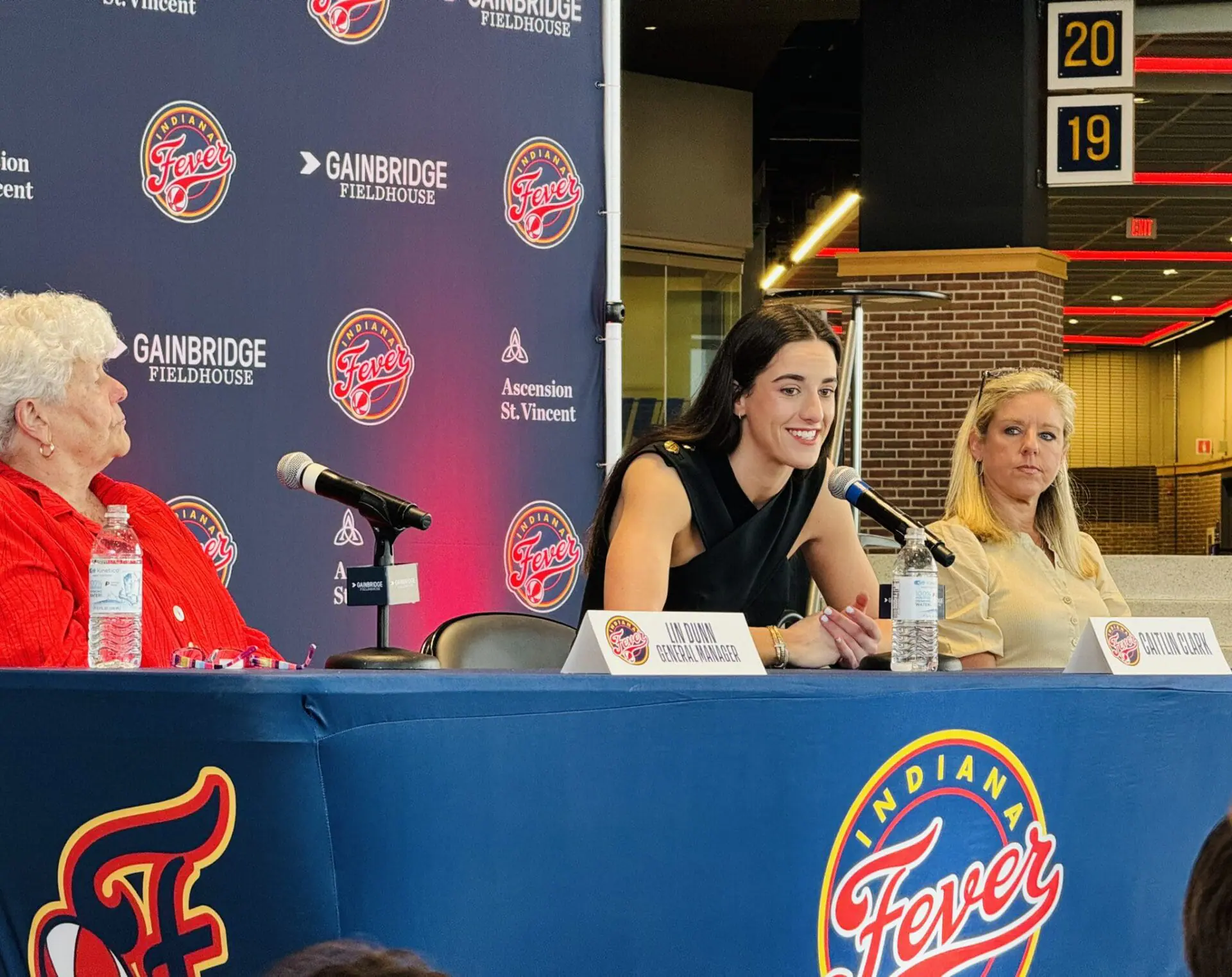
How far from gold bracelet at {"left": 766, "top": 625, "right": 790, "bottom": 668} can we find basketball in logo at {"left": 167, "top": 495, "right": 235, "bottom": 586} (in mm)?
1740

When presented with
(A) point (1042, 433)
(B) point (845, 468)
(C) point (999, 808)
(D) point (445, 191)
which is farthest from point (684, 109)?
(C) point (999, 808)

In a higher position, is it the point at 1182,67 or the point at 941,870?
the point at 1182,67

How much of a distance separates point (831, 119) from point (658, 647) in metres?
10.2

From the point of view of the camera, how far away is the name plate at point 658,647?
149 centimetres

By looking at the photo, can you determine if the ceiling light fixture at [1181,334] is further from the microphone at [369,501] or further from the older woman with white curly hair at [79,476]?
the microphone at [369,501]

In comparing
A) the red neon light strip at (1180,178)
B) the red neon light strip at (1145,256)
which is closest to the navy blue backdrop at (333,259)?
the red neon light strip at (1180,178)

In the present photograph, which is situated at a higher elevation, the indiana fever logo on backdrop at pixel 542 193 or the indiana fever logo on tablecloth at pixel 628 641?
the indiana fever logo on backdrop at pixel 542 193

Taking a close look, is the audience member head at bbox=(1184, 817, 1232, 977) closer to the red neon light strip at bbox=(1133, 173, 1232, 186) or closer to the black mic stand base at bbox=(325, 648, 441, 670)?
the black mic stand base at bbox=(325, 648, 441, 670)

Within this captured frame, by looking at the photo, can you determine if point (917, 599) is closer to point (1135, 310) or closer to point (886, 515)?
point (886, 515)

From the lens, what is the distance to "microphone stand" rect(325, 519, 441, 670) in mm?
1676

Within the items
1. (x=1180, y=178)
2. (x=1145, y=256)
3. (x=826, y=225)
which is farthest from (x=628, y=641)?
(x=1145, y=256)

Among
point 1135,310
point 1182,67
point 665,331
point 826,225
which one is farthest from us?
point 1135,310

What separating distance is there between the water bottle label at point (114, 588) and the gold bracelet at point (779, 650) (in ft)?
2.88

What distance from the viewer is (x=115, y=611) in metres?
1.85
